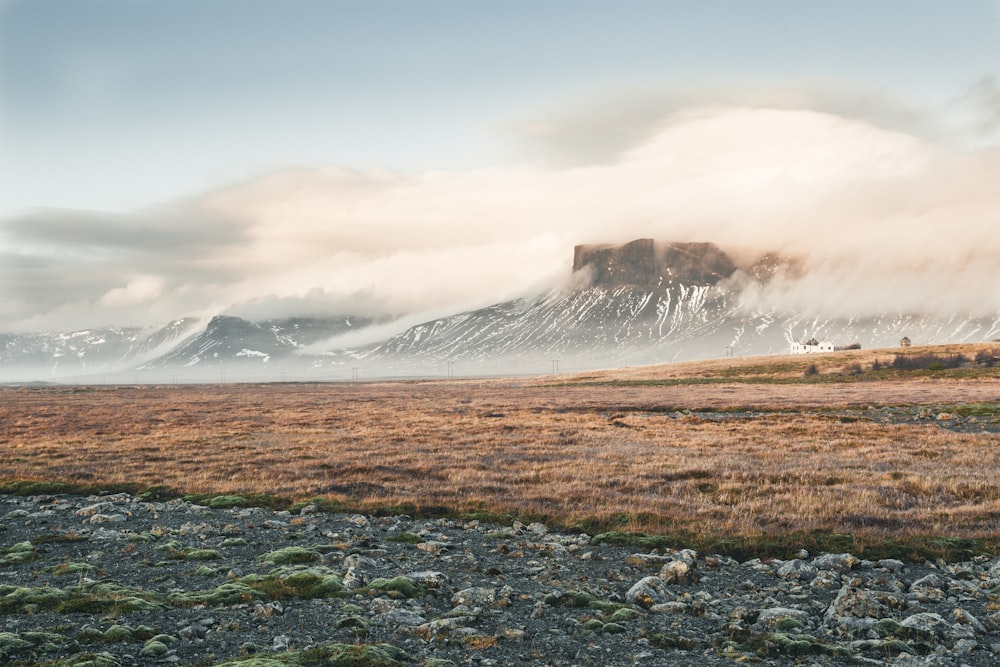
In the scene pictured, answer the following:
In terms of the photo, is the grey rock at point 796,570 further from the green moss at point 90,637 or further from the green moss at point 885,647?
the green moss at point 90,637

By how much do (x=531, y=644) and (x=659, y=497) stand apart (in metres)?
15.0

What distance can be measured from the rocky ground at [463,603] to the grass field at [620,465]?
3101 mm

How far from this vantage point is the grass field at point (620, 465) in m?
21.9

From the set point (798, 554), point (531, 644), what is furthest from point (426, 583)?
point (798, 554)

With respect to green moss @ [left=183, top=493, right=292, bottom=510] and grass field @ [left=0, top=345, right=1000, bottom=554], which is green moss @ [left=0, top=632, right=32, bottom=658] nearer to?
grass field @ [left=0, top=345, right=1000, bottom=554]

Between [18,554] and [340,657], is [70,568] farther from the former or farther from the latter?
[340,657]

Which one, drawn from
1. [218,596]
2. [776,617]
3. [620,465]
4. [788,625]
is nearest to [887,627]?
[788,625]

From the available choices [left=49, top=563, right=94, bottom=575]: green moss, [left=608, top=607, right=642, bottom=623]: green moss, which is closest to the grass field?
[left=608, top=607, right=642, bottom=623]: green moss

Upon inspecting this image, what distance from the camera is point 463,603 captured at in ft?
48.0

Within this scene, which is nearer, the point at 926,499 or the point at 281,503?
the point at 926,499

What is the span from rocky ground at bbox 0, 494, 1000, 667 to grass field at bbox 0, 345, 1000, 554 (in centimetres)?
310

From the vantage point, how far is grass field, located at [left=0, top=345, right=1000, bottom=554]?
21.9 meters

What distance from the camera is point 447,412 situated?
260ft

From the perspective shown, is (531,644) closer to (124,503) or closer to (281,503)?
(281,503)
